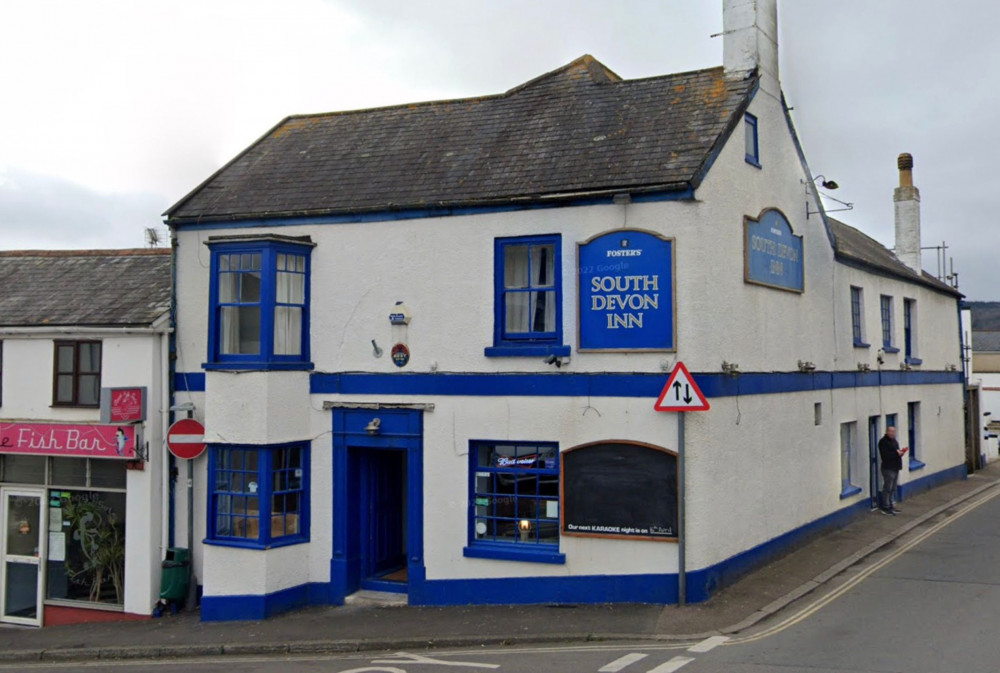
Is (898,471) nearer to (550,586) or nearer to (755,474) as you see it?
(755,474)

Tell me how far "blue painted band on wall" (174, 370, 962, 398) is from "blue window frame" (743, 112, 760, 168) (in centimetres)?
331

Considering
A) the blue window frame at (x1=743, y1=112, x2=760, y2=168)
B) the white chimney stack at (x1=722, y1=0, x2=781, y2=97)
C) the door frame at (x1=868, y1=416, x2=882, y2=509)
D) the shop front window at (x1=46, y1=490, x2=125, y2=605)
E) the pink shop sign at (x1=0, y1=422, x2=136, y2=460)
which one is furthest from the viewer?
the door frame at (x1=868, y1=416, x2=882, y2=509)

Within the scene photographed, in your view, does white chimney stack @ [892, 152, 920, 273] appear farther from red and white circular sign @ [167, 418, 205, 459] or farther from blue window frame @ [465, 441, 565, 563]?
red and white circular sign @ [167, 418, 205, 459]

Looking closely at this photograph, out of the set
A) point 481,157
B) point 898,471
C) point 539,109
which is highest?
point 539,109

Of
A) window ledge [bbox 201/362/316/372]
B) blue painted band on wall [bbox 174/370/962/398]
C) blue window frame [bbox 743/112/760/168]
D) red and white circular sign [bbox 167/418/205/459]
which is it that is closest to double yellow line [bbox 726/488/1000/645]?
blue painted band on wall [bbox 174/370/962/398]

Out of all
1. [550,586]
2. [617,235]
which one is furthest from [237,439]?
[617,235]

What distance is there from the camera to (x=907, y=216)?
1044 inches

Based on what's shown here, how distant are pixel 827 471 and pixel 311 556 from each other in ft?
30.6

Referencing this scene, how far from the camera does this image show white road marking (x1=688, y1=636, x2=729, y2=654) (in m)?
10.4

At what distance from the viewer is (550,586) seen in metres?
12.8

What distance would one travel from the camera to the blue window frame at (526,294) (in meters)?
13.1

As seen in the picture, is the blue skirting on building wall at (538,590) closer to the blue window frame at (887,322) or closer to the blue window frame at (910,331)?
the blue window frame at (887,322)

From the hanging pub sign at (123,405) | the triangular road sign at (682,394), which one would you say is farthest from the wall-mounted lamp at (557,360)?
the hanging pub sign at (123,405)

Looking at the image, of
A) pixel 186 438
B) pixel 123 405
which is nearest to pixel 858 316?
pixel 186 438
